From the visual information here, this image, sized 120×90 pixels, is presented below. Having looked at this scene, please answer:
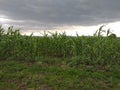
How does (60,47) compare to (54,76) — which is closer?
(54,76)

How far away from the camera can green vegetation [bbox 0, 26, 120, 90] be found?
28.6 feet

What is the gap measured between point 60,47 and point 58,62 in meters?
1.10

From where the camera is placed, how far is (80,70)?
950 cm

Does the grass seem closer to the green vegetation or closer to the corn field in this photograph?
the green vegetation

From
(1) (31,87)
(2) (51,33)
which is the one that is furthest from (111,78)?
(2) (51,33)

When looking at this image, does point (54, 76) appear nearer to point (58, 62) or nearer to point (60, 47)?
point (58, 62)

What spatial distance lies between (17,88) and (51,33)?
160 inches

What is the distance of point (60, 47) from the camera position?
11352mm

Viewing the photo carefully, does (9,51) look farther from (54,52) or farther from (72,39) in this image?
(72,39)

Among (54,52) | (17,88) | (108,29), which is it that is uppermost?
(108,29)

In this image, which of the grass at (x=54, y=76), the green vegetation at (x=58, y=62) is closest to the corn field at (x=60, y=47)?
the green vegetation at (x=58, y=62)

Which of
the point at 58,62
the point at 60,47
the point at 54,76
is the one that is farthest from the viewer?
the point at 60,47

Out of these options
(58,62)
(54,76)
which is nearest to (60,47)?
(58,62)

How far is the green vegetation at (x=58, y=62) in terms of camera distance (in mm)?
8731
